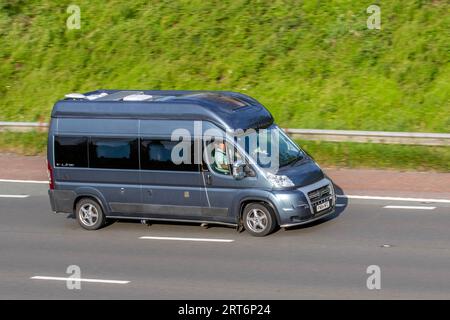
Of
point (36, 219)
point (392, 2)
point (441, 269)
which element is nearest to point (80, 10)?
point (392, 2)

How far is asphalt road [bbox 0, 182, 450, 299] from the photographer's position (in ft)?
43.6

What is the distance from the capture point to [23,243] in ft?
54.6

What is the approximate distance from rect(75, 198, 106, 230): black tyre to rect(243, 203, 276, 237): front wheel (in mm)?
2816

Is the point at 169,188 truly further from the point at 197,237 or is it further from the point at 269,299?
the point at 269,299

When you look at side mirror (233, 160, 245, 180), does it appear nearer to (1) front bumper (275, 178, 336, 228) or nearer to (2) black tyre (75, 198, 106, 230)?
(1) front bumper (275, 178, 336, 228)

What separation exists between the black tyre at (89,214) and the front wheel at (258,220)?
282 cm

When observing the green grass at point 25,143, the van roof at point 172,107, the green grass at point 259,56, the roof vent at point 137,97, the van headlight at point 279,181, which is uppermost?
the green grass at point 259,56

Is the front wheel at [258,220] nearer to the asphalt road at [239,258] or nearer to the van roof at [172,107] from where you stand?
the asphalt road at [239,258]

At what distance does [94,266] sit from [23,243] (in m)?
2.27

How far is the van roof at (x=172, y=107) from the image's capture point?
52.7 feet

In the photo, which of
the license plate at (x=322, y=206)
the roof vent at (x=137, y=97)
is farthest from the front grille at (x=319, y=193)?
the roof vent at (x=137, y=97)

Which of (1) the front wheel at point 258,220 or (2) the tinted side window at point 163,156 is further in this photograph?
(2) the tinted side window at point 163,156

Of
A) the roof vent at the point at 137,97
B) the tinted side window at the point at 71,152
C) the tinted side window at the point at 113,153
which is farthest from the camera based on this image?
the tinted side window at the point at 71,152

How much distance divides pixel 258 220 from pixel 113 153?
9.54 ft
